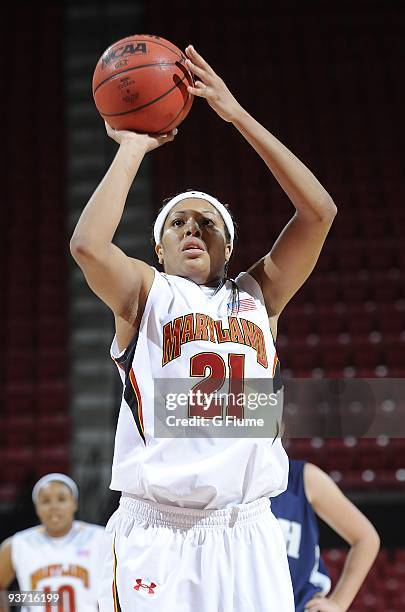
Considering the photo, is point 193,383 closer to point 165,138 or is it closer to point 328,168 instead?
point 165,138

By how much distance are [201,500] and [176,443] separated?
16 cm

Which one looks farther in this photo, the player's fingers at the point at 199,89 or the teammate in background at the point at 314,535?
the teammate in background at the point at 314,535

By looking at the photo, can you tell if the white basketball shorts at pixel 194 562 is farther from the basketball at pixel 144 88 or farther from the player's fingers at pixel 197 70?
the player's fingers at pixel 197 70

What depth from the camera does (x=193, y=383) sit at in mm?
2264

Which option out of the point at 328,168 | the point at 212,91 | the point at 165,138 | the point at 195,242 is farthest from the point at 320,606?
the point at 328,168

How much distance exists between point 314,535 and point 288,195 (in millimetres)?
1568

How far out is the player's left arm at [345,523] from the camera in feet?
11.1

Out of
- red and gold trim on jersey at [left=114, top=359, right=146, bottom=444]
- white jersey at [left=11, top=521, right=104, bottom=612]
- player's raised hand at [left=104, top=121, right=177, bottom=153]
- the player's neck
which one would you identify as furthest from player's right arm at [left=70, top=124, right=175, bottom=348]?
the player's neck

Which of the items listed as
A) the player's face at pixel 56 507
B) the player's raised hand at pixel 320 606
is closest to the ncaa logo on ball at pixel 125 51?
the player's raised hand at pixel 320 606

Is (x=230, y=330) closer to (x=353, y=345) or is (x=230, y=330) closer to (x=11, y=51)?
(x=353, y=345)

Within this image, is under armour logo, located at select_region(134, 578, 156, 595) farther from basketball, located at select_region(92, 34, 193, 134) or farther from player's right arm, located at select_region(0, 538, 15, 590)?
player's right arm, located at select_region(0, 538, 15, 590)

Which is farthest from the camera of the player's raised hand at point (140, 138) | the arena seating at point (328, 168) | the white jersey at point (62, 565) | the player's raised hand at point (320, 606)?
the arena seating at point (328, 168)

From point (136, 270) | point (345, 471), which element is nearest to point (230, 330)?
point (136, 270)

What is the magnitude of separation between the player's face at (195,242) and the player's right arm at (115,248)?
131 mm
